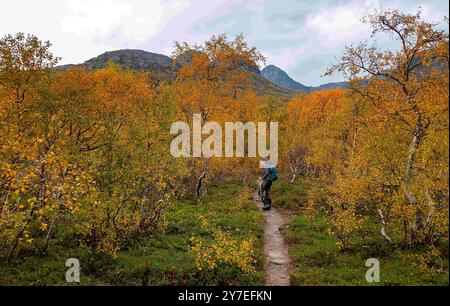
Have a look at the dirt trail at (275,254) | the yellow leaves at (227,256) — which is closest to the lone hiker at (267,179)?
the dirt trail at (275,254)

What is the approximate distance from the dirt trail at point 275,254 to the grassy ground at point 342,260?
0.39 meters

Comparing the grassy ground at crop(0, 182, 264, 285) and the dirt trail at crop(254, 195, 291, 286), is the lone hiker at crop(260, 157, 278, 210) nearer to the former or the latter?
the dirt trail at crop(254, 195, 291, 286)

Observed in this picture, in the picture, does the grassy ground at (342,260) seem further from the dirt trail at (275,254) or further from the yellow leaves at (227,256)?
the yellow leaves at (227,256)

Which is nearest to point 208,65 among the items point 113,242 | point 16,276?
point 113,242

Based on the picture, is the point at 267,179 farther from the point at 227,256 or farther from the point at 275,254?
the point at 227,256

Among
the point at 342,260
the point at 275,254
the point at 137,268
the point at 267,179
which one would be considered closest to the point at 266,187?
the point at 267,179

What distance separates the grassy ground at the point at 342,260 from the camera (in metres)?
13.8

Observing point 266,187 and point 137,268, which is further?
point 266,187

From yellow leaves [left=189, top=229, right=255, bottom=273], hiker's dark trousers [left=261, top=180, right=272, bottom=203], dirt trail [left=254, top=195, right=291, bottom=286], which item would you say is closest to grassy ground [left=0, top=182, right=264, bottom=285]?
yellow leaves [left=189, top=229, right=255, bottom=273]

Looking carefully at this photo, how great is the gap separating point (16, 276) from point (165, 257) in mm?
5937

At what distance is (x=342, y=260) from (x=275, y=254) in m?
3.33

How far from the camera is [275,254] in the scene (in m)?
18.1

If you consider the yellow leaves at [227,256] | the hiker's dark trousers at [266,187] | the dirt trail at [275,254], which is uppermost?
the hiker's dark trousers at [266,187]

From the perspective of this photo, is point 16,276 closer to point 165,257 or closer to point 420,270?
point 165,257
